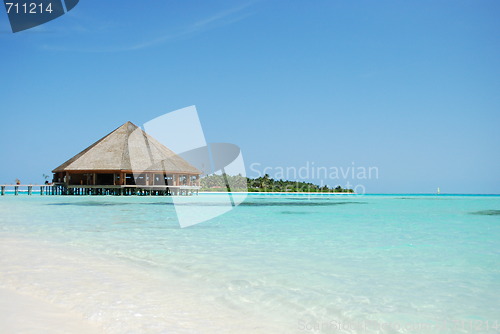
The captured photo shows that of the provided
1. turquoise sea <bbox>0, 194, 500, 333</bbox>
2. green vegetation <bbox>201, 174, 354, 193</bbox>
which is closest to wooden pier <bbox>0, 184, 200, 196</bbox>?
green vegetation <bbox>201, 174, 354, 193</bbox>

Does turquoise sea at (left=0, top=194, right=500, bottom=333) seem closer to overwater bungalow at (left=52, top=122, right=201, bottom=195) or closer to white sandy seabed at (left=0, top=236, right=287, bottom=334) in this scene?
white sandy seabed at (left=0, top=236, right=287, bottom=334)

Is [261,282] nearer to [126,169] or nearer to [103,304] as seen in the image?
[103,304]

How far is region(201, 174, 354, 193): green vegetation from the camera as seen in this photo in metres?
65.0

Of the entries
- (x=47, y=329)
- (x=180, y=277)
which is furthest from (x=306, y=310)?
(x=47, y=329)

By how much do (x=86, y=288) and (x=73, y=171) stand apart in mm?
39081

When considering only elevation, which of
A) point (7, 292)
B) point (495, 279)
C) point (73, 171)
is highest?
point (73, 171)

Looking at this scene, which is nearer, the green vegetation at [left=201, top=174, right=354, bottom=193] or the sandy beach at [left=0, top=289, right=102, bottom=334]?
the sandy beach at [left=0, top=289, right=102, bottom=334]

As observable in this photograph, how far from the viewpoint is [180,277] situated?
4699mm

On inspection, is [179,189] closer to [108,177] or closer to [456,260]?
[108,177]

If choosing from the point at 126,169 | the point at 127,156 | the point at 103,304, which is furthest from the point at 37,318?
the point at 127,156

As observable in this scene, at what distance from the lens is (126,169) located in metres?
38.9

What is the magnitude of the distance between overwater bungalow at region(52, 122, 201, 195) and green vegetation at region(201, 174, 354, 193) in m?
20.0

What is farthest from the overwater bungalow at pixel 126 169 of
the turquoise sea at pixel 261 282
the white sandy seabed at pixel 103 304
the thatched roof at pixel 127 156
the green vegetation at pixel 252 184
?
the white sandy seabed at pixel 103 304

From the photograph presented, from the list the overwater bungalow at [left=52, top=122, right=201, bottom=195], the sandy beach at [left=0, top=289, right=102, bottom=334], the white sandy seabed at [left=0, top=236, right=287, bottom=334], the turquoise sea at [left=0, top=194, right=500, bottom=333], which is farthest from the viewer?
the overwater bungalow at [left=52, top=122, right=201, bottom=195]
